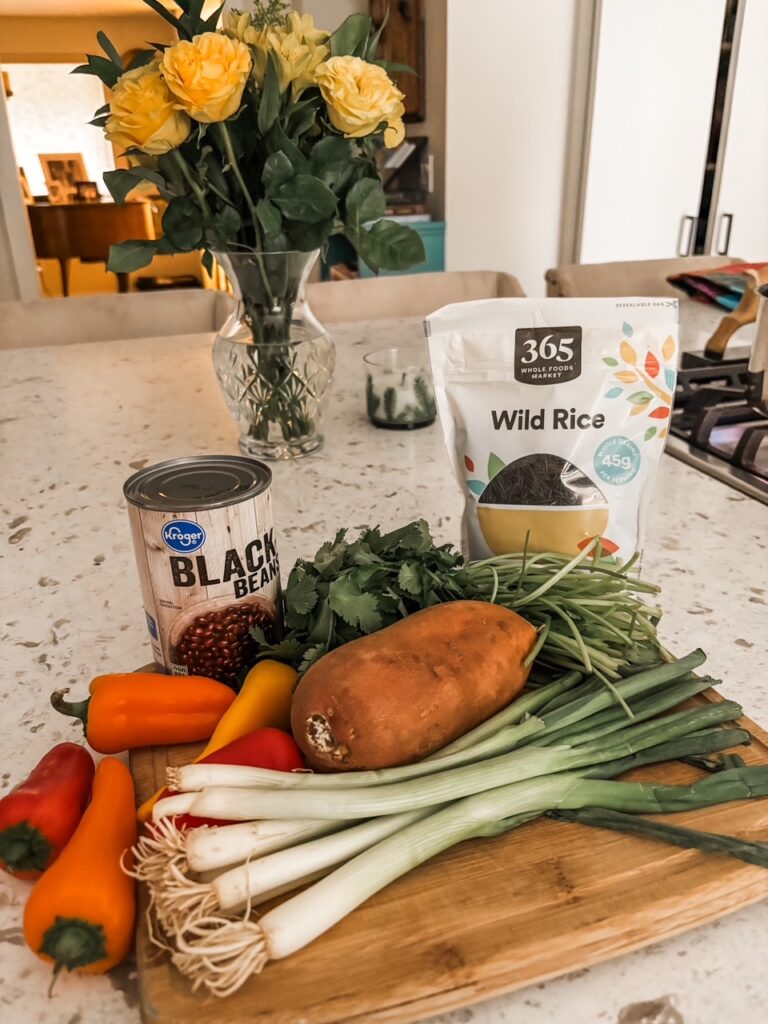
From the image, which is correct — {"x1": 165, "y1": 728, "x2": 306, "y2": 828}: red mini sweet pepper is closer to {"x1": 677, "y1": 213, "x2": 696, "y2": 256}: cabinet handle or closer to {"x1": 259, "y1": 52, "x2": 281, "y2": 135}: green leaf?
{"x1": 259, "y1": 52, "x2": 281, "y2": 135}: green leaf

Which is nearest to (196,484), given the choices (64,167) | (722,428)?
(722,428)

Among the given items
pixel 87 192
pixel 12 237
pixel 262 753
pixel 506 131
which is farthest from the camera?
pixel 87 192

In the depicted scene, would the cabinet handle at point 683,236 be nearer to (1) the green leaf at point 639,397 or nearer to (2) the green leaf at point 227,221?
(2) the green leaf at point 227,221

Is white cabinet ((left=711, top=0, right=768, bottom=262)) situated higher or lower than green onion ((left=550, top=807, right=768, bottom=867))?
higher

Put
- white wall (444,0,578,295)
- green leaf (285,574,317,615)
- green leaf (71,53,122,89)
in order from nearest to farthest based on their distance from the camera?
green leaf (285,574,317,615) < green leaf (71,53,122,89) < white wall (444,0,578,295)

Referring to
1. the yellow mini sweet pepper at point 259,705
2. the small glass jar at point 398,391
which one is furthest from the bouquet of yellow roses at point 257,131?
the yellow mini sweet pepper at point 259,705

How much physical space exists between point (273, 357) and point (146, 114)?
354mm

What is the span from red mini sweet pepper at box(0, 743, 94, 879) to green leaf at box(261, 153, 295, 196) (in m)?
0.70

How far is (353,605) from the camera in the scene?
0.61 metres

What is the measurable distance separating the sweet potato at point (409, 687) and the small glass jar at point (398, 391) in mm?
726

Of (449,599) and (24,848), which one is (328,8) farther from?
(24,848)

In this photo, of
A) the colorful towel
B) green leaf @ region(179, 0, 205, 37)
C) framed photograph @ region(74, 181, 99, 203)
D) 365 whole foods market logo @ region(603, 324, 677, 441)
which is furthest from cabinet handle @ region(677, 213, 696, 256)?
framed photograph @ region(74, 181, 99, 203)

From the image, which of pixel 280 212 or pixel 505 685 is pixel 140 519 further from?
pixel 280 212

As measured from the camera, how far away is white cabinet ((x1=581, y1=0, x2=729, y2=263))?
346 cm
